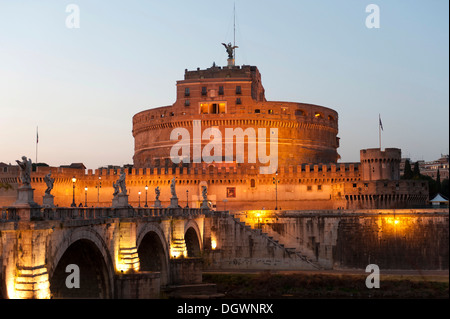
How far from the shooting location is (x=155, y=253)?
39438mm

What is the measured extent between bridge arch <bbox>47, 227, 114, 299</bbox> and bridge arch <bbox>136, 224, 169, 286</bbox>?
8614mm

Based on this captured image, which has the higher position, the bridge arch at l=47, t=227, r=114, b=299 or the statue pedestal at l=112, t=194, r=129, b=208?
the statue pedestal at l=112, t=194, r=129, b=208

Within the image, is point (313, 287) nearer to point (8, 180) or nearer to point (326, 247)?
point (326, 247)

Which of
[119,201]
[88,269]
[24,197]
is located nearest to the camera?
[24,197]

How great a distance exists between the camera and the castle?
218ft

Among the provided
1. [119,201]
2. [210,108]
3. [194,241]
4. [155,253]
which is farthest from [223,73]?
[119,201]

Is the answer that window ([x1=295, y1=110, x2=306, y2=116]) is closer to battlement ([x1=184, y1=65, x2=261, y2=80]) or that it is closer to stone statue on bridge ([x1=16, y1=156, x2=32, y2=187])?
battlement ([x1=184, y1=65, x2=261, y2=80])

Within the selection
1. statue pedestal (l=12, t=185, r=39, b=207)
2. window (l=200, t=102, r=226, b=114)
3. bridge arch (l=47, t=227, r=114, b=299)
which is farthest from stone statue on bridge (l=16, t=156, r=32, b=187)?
window (l=200, t=102, r=226, b=114)

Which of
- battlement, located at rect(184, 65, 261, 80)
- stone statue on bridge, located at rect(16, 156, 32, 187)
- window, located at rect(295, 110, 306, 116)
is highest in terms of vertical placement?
battlement, located at rect(184, 65, 261, 80)

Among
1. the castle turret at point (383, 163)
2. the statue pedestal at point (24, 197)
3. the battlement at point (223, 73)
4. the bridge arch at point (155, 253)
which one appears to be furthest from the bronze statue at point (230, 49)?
the statue pedestal at point (24, 197)

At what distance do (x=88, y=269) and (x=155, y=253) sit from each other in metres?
11.3

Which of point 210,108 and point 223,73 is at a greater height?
point 223,73

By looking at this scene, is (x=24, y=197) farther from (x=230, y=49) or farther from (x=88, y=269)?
(x=230, y=49)
